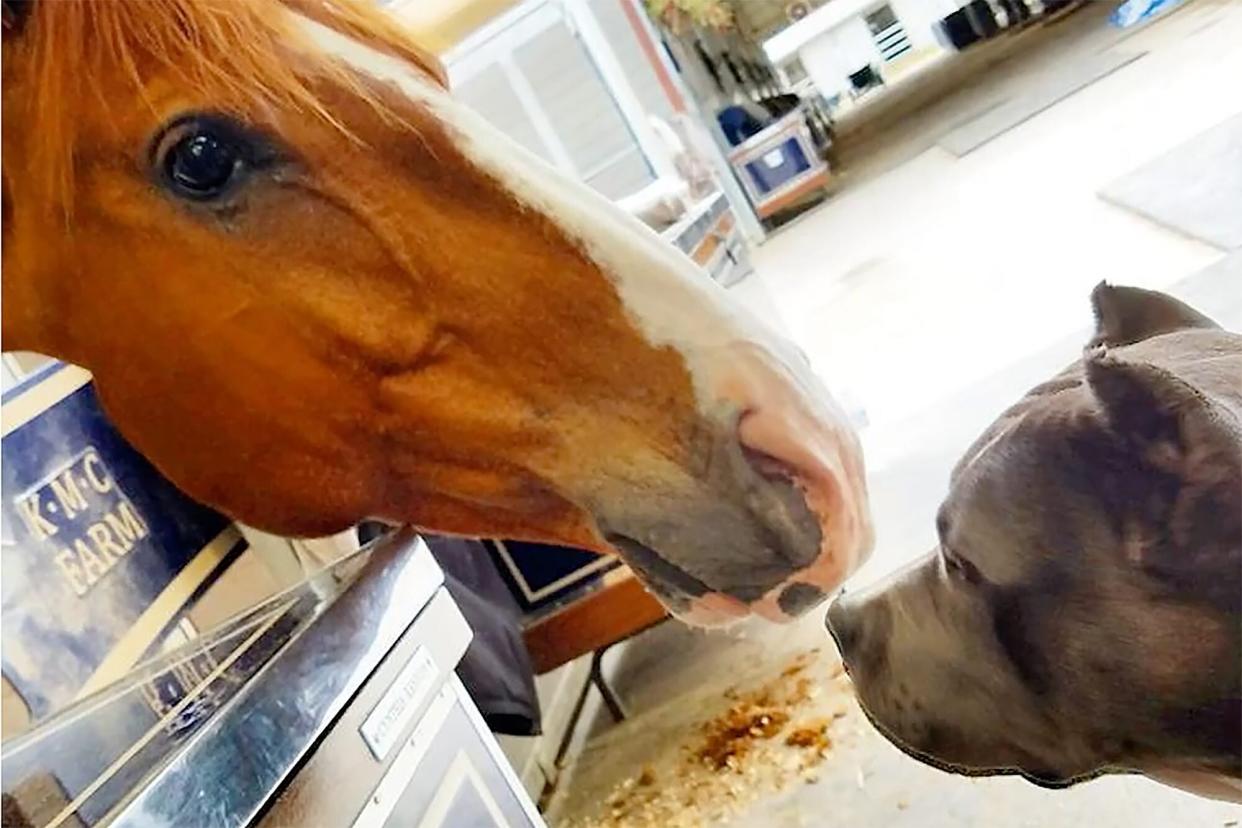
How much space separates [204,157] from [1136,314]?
92 cm

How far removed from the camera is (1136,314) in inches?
50.6

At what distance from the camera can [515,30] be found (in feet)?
20.5

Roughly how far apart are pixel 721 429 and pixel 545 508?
0.43 ft

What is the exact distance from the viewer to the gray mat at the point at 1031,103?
6031mm

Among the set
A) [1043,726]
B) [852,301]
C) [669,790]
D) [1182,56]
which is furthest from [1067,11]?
[1043,726]

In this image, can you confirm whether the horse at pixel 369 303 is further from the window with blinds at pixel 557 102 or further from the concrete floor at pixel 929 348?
the window with blinds at pixel 557 102

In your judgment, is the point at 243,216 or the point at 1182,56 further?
the point at 1182,56

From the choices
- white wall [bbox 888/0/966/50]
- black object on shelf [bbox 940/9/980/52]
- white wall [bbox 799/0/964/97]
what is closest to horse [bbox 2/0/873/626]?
black object on shelf [bbox 940/9/980/52]

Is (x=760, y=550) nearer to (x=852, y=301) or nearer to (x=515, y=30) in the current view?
Result: (x=852, y=301)

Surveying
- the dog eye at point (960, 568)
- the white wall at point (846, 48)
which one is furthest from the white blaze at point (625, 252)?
the white wall at point (846, 48)

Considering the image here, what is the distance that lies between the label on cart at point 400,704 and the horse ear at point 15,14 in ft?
1.50

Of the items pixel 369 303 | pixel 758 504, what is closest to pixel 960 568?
pixel 758 504

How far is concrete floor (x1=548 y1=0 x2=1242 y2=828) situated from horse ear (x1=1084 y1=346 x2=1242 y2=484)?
0.60m

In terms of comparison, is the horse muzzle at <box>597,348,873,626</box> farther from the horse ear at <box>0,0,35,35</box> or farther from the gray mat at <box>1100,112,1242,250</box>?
the gray mat at <box>1100,112,1242,250</box>
